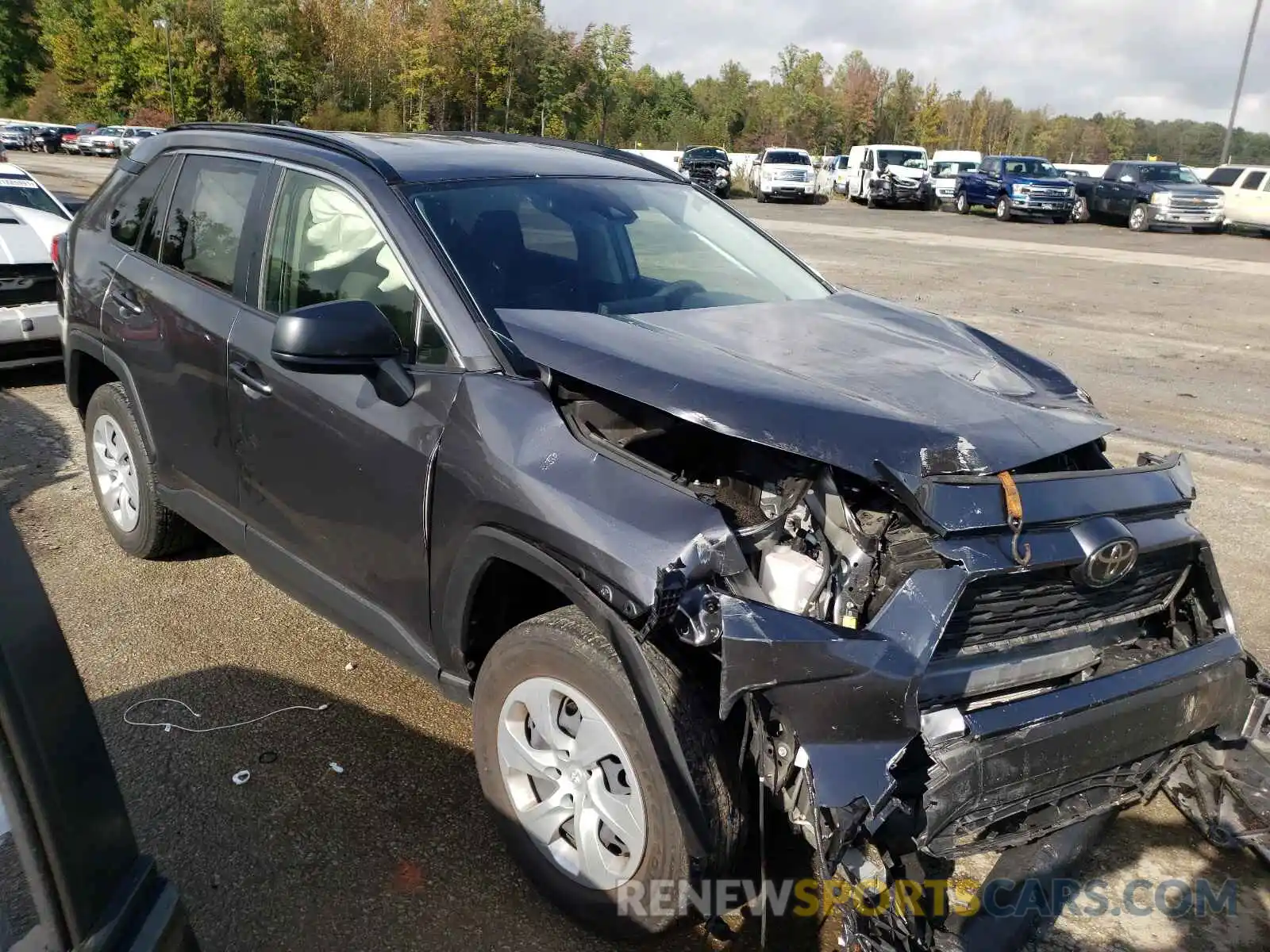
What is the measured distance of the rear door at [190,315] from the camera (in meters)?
3.56

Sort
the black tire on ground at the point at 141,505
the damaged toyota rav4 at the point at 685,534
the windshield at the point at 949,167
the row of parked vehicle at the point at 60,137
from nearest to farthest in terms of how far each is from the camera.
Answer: the damaged toyota rav4 at the point at 685,534 < the black tire on ground at the point at 141,505 < the windshield at the point at 949,167 < the row of parked vehicle at the point at 60,137

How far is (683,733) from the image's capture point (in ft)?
7.18

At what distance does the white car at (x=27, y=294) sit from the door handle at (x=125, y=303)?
11.5 feet

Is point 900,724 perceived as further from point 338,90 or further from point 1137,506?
point 338,90

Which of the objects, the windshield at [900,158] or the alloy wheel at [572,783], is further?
the windshield at [900,158]

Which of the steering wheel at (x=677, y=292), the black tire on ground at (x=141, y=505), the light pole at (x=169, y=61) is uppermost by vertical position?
the light pole at (x=169, y=61)

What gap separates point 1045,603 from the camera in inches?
92.1

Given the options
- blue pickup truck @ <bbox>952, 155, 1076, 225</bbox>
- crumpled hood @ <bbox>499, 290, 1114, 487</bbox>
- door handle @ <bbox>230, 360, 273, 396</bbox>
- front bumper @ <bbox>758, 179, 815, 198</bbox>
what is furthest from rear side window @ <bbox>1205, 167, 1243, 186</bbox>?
door handle @ <bbox>230, 360, 273, 396</bbox>

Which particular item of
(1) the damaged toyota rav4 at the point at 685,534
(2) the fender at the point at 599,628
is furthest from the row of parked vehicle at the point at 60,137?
(2) the fender at the point at 599,628

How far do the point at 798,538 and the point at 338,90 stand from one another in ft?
215

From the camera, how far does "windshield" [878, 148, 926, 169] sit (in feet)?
112

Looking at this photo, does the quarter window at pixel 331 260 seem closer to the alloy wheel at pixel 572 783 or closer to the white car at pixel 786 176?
the alloy wheel at pixel 572 783

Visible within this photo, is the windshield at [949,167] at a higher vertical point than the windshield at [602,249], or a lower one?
higher

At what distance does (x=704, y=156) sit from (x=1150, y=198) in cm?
1495
